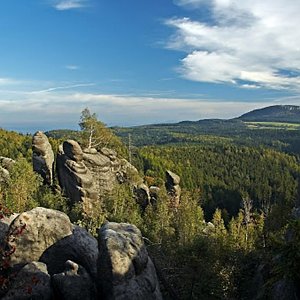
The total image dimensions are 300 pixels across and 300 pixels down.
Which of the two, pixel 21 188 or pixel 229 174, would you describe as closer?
pixel 21 188

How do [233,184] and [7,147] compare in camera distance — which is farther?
[233,184]

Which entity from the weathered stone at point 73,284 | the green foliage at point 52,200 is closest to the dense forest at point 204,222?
the green foliage at point 52,200

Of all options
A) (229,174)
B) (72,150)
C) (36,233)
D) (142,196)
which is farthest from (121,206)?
(229,174)

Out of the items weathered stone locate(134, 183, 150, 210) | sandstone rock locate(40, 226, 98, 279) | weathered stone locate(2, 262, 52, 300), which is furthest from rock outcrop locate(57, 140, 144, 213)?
weathered stone locate(2, 262, 52, 300)

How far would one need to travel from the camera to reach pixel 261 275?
31.2m

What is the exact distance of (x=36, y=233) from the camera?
26375 mm

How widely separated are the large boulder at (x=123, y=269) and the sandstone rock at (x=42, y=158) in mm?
48048

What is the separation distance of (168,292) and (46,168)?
155 feet

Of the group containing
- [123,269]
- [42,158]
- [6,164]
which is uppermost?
[42,158]

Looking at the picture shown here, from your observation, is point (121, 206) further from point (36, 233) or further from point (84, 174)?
point (36, 233)

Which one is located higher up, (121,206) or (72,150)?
(72,150)

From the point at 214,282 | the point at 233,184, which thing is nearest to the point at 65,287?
the point at 214,282

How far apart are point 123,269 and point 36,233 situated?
260 inches

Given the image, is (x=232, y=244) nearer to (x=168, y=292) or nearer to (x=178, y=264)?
(x=178, y=264)
